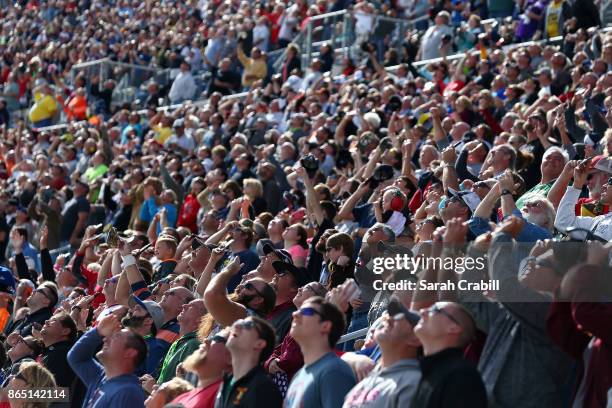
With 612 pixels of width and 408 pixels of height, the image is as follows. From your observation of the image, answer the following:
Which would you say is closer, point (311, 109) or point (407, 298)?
point (407, 298)

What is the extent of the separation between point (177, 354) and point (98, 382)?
0.48m

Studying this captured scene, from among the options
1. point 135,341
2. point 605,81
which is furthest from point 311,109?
point 135,341

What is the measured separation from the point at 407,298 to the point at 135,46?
67.4ft

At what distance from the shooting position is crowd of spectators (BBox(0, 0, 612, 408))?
222 inches

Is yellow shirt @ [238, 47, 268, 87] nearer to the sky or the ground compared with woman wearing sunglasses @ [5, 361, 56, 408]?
nearer to the ground

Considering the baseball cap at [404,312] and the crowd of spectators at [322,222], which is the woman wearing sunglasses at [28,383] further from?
the baseball cap at [404,312]

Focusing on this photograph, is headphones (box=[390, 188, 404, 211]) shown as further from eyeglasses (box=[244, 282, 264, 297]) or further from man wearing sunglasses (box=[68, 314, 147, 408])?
man wearing sunglasses (box=[68, 314, 147, 408])

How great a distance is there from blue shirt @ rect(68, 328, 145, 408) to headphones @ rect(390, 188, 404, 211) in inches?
→ 110

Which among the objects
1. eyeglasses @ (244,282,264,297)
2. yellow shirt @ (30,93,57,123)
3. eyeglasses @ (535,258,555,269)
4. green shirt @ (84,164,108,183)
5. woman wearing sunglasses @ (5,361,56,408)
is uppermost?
eyeglasses @ (535,258,555,269)

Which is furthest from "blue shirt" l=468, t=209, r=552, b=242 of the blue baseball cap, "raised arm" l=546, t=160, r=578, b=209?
the blue baseball cap

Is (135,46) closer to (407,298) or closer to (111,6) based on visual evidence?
(111,6)

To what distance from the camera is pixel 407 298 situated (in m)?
6.63

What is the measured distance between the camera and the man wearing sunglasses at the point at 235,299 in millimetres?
7422

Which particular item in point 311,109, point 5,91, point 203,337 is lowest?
point 5,91
